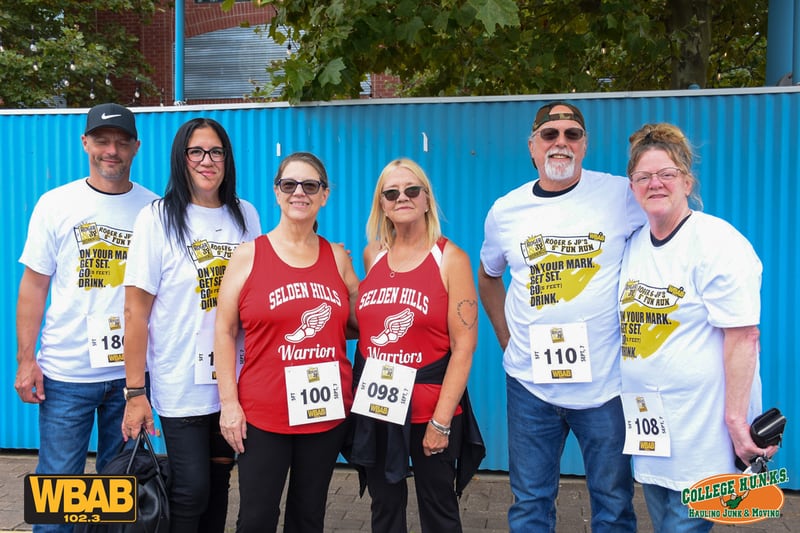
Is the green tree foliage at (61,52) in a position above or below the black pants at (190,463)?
above

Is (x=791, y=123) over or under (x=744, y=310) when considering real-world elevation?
over

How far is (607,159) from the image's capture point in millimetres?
4801

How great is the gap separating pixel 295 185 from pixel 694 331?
1.67 metres

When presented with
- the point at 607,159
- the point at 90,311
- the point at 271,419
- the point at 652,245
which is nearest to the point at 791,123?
the point at 607,159

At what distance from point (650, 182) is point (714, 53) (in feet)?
23.5

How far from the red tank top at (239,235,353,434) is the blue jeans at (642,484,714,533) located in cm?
131

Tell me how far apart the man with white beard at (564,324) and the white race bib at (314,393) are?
0.81 meters

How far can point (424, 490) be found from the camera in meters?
2.85

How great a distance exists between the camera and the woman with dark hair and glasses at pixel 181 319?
9.22 feet

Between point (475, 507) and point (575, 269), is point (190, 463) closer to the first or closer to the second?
point (575, 269)

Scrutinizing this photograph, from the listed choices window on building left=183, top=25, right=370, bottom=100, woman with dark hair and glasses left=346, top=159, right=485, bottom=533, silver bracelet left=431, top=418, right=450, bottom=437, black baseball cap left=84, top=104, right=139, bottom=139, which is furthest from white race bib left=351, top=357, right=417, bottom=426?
window on building left=183, top=25, right=370, bottom=100

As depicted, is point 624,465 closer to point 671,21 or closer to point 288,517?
point 288,517

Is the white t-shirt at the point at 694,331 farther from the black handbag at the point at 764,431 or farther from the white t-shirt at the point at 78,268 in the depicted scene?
the white t-shirt at the point at 78,268

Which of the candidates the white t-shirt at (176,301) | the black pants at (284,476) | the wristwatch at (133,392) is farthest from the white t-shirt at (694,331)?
the wristwatch at (133,392)
